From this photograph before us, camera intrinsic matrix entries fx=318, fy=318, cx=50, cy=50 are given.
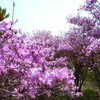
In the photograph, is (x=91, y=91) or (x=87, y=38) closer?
(x=87, y=38)

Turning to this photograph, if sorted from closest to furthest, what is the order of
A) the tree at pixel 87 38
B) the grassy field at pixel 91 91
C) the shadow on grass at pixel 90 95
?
1. the tree at pixel 87 38
2. the shadow on grass at pixel 90 95
3. the grassy field at pixel 91 91

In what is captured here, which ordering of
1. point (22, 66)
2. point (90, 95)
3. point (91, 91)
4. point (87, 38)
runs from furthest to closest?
point (91, 91) < point (90, 95) < point (87, 38) < point (22, 66)

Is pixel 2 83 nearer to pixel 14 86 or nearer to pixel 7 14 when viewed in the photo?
pixel 14 86

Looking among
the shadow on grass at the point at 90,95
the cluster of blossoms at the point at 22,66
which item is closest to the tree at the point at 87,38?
the shadow on grass at the point at 90,95

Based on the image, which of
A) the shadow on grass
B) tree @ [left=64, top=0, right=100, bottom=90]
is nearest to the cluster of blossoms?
tree @ [left=64, top=0, right=100, bottom=90]

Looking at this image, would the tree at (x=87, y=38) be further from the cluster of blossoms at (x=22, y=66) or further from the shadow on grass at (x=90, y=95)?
the cluster of blossoms at (x=22, y=66)

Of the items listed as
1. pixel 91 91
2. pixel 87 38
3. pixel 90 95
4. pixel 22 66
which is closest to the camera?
pixel 22 66

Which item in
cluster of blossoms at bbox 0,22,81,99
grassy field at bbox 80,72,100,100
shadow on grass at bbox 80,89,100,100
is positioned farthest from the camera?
grassy field at bbox 80,72,100,100

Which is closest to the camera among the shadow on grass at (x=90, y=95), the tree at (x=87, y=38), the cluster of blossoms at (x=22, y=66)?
the cluster of blossoms at (x=22, y=66)

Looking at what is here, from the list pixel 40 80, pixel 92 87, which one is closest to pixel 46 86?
pixel 40 80

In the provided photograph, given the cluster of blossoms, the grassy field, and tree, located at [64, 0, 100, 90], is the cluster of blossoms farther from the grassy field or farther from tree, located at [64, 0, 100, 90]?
the grassy field

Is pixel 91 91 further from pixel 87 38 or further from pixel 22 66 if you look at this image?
pixel 22 66

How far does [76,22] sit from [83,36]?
3.31 feet

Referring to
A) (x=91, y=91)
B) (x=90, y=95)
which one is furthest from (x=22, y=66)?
(x=91, y=91)
